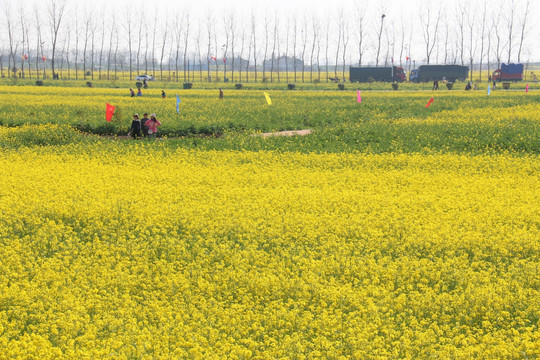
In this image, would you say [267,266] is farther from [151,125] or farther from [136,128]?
[136,128]

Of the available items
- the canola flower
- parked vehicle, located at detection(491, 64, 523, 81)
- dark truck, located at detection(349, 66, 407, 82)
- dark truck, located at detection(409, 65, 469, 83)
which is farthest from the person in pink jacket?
parked vehicle, located at detection(491, 64, 523, 81)

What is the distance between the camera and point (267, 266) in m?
10.8

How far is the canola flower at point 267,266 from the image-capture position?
26.7 feet

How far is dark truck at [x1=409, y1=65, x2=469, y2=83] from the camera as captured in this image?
91.7 m

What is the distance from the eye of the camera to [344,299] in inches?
369

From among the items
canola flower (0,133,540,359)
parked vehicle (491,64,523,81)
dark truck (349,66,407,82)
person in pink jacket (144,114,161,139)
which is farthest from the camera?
dark truck (349,66,407,82)

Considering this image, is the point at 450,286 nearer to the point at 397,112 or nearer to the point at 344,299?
the point at 344,299

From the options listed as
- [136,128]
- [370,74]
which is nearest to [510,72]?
[370,74]

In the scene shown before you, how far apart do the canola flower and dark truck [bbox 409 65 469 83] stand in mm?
76762

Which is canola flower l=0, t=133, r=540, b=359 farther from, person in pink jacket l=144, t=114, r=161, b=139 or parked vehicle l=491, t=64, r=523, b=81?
parked vehicle l=491, t=64, r=523, b=81

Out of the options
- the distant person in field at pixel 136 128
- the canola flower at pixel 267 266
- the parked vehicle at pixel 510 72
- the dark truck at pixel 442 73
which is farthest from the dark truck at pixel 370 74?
the canola flower at pixel 267 266

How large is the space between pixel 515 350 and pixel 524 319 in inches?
50.6

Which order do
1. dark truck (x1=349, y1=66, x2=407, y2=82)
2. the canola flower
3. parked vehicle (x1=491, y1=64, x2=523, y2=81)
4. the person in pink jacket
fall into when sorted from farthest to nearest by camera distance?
dark truck (x1=349, y1=66, x2=407, y2=82) < parked vehicle (x1=491, y1=64, x2=523, y2=81) < the person in pink jacket < the canola flower

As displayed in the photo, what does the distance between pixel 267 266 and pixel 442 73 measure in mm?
87179
